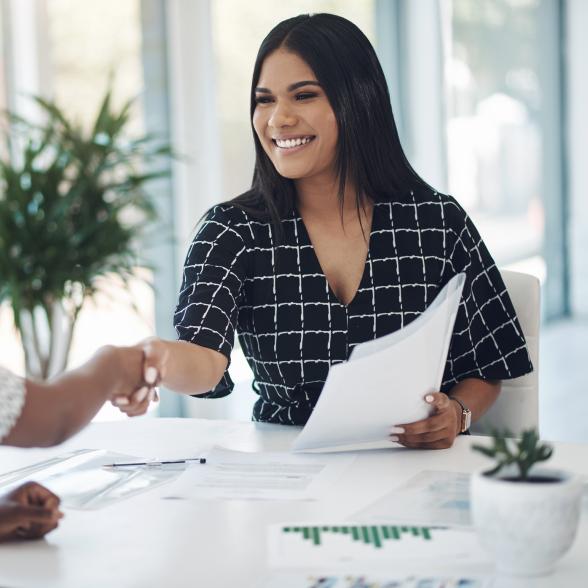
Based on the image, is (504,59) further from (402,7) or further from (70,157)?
(70,157)

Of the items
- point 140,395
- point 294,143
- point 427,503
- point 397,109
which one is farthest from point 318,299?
point 397,109

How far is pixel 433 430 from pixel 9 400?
75 cm

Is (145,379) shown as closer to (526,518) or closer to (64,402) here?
(64,402)

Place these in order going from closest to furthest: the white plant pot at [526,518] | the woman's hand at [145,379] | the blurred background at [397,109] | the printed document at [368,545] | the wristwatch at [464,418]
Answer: the white plant pot at [526,518], the printed document at [368,545], the woman's hand at [145,379], the wristwatch at [464,418], the blurred background at [397,109]

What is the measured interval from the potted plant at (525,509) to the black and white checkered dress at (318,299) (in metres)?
0.92

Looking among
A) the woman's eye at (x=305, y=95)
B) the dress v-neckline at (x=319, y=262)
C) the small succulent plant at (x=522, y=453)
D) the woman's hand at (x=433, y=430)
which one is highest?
the woman's eye at (x=305, y=95)

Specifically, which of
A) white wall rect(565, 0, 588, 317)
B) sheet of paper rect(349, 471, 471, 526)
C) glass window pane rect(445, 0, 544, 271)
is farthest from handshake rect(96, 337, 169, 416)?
white wall rect(565, 0, 588, 317)

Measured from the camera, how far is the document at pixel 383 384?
1.55 metres

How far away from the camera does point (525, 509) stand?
110 centimetres

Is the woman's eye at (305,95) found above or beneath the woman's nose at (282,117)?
above

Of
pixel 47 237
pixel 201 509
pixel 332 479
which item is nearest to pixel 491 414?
pixel 332 479

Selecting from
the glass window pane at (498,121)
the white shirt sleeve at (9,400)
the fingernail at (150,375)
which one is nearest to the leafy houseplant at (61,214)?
Answer: the fingernail at (150,375)

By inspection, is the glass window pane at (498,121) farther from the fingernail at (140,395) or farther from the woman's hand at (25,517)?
the woman's hand at (25,517)

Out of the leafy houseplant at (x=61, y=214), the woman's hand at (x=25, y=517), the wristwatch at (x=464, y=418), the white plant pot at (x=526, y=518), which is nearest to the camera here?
the white plant pot at (x=526, y=518)
